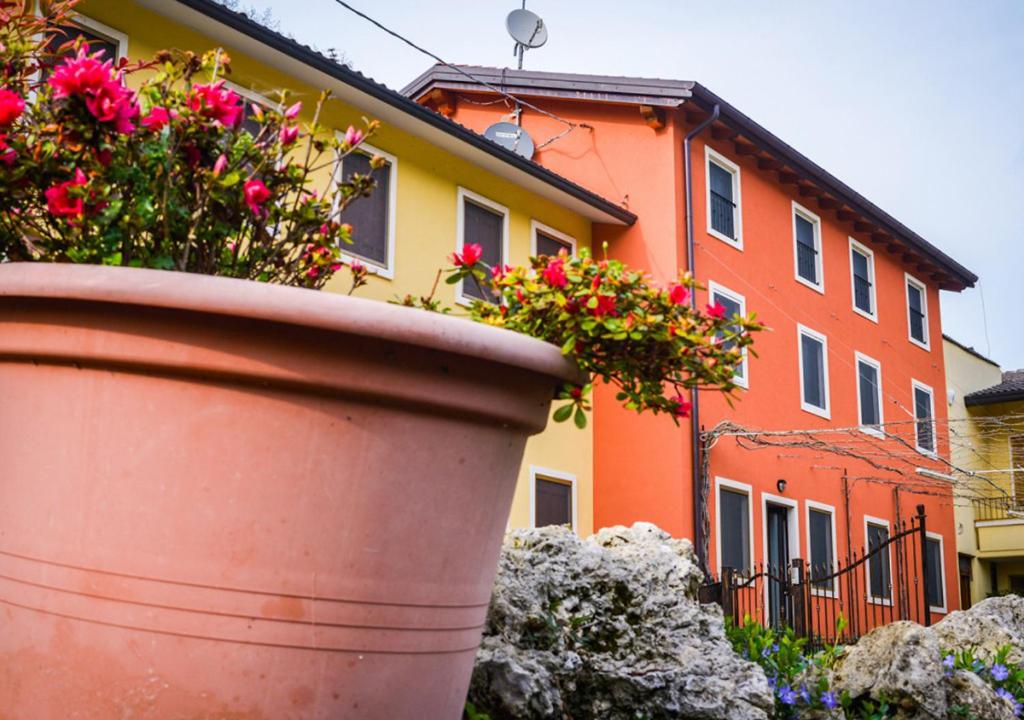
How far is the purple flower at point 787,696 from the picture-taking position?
3862 mm

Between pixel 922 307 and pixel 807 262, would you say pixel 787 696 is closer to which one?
pixel 807 262

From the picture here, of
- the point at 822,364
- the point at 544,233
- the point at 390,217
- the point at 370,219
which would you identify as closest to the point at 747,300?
the point at 822,364

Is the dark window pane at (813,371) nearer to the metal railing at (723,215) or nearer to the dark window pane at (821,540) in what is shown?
the dark window pane at (821,540)

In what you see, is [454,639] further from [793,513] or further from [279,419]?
[793,513]

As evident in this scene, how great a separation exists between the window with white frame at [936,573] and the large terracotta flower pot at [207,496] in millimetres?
22443

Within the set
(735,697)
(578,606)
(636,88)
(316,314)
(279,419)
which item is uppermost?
(636,88)

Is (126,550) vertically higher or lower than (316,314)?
lower

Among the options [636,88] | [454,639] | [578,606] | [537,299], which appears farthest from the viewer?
[636,88]

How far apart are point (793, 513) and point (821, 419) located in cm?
200

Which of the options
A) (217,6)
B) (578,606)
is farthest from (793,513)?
(578,606)

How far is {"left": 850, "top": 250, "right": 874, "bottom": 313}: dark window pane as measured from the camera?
2120 cm

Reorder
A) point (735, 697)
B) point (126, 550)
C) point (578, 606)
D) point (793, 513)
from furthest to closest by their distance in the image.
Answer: point (793, 513) < point (578, 606) < point (735, 697) < point (126, 550)

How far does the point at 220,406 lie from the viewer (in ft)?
5.94

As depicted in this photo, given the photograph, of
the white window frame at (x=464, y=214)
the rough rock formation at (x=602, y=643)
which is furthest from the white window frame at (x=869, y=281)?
the rough rock formation at (x=602, y=643)
